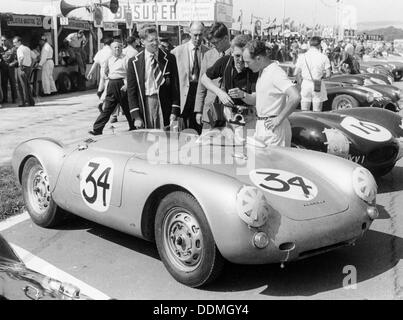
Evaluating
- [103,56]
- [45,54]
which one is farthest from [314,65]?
[45,54]

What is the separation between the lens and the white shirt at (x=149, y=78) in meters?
5.87

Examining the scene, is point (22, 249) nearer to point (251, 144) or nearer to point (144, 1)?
point (251, 144)

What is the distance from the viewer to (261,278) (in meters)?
3.79

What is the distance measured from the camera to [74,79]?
688 inches

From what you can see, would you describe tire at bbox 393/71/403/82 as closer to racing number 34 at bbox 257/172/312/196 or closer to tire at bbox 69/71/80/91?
tire at bbox 69/71/80/91

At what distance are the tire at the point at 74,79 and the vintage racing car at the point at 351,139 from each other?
1221 centimetres

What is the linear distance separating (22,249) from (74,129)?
6165 millimetres

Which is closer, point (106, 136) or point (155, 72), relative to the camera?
point (106, 136)

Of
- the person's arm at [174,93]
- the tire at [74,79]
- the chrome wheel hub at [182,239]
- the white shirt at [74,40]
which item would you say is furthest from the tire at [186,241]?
the white shirt at [74,40]

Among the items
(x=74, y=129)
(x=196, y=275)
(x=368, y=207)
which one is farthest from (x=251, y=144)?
(x=74, y=129)

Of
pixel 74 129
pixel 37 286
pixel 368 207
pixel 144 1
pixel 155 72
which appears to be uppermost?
pixel 144 1

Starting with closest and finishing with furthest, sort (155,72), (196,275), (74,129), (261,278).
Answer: (196,275) → (261,278) → (155,72) → (74,129)

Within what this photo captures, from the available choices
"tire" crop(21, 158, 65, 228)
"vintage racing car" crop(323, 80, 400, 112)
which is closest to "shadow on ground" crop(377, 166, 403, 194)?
"tire" crop(21, 158, 65, 228)
